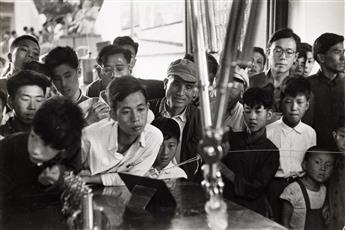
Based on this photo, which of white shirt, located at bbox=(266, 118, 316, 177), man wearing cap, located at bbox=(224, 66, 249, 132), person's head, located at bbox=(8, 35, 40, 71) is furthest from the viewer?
white shirt, located at bbox=(266, 118, 316, 177)

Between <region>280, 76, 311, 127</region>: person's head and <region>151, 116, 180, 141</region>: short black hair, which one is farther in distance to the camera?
<region>280, 76, 311, 127</region>: person's head

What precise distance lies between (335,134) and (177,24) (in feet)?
2.53

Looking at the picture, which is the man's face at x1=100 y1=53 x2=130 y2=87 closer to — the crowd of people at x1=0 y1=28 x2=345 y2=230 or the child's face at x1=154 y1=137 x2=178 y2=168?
the crowd of people at x1=0 y1=28 x2=345 y2=230

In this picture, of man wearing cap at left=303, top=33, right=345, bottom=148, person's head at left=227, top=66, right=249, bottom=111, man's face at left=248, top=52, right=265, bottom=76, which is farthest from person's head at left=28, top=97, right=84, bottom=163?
man wearing cap at left=303, top=33, right=345, bottom=148

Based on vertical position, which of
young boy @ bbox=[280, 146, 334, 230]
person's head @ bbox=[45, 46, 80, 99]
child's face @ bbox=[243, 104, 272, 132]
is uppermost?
person's head @ bbox=[45, 46, 80, 99]

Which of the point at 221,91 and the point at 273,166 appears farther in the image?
the point at 273,166

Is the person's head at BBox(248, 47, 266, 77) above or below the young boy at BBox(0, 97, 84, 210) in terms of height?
Result: above

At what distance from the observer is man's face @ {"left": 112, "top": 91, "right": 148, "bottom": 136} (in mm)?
1656

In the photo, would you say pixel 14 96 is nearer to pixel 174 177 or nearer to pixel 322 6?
pixel 174 177

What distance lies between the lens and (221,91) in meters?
0.88

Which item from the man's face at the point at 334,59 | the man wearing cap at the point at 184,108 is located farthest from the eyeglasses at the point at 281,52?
the man wearing cap at the point at 184,108

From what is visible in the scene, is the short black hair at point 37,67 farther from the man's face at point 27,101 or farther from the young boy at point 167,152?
the young boy at point 167,152

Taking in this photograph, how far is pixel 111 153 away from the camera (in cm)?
168

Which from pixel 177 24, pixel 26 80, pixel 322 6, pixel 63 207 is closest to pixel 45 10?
pixel 26 80
